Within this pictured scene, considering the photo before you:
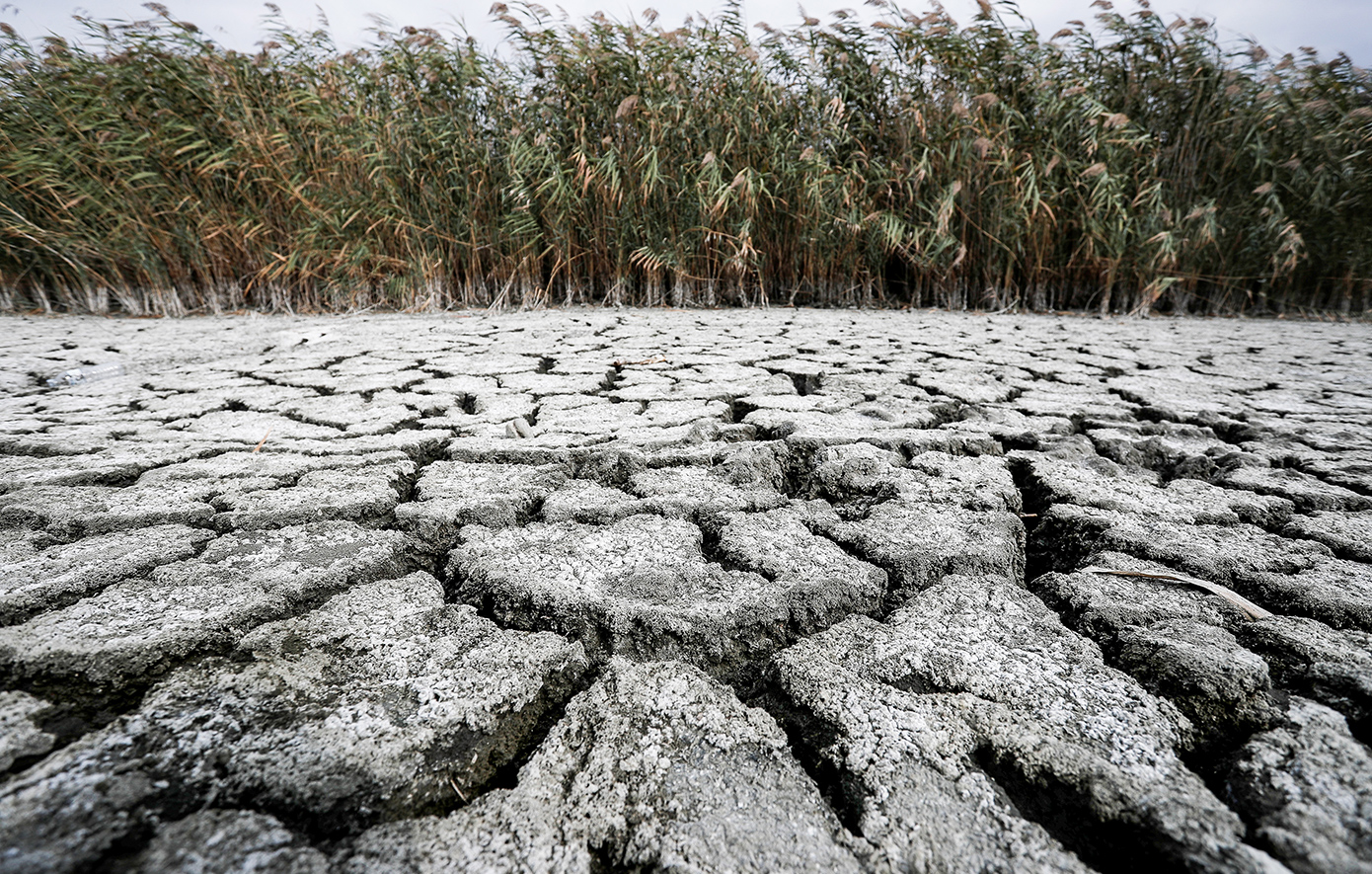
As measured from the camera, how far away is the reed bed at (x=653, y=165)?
12.9 ft

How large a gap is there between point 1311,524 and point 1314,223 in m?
4.88

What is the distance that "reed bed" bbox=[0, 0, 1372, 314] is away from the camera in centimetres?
393

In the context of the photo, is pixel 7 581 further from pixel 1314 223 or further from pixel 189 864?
pixel 1314 223

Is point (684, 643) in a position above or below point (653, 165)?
below

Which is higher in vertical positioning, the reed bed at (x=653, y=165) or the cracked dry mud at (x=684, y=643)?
the reed bed at (x=653, y=165)

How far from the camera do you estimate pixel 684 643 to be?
782 mm

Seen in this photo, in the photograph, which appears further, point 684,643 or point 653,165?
point 653,165

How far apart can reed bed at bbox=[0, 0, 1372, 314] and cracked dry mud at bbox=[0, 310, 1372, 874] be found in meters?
2.82

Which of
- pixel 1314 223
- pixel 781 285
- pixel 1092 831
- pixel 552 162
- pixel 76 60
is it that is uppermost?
pixel 76 60

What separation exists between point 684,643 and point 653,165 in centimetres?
368

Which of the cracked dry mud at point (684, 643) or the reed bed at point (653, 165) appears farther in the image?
the reed bed at point (653, 165)

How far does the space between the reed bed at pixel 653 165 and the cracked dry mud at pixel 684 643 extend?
282cm

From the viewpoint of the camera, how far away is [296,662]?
0.71 meters

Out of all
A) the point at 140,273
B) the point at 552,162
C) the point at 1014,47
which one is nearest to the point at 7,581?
the point at 552,162
